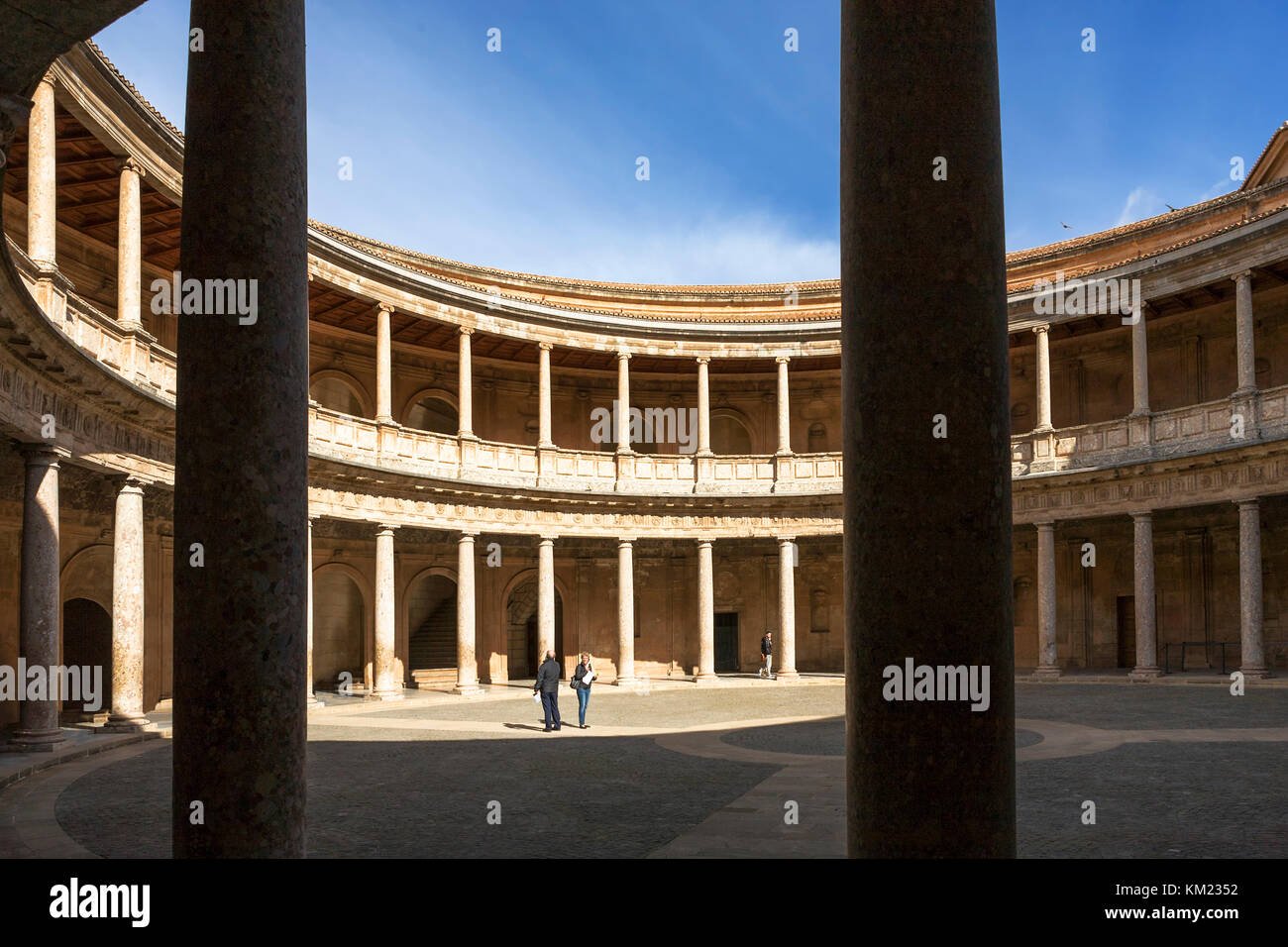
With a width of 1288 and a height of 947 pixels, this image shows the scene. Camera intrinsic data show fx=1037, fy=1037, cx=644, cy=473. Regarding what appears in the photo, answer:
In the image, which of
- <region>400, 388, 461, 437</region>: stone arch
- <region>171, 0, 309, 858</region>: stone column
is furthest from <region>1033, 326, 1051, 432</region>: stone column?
<region>171, 0, 309, 858</region>: stone column

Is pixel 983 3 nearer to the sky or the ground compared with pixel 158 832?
nearer to the sky

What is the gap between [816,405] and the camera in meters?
35.9

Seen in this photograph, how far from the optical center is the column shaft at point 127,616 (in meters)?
17.2

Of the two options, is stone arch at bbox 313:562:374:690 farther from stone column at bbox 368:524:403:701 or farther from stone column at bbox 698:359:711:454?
stone column at bbox 698:359:711:454

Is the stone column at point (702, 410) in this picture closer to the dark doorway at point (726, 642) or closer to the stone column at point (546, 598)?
the stone column at point (546, 598)

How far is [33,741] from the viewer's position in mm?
14508

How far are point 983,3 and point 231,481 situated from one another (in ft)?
10.4

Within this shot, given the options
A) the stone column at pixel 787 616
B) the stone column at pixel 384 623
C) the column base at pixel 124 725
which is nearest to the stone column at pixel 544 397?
the stone column at pixel 384 623

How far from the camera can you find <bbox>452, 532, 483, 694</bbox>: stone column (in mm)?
26953

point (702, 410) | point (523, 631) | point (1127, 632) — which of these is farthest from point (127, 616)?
point (1127, 632)

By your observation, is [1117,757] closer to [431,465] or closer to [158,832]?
[158,832]
